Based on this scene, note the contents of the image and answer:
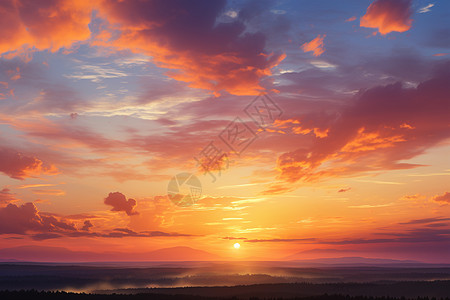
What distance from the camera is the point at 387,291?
7485 inches

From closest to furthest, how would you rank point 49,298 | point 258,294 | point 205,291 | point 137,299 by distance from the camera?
1. point 137,299
2. point 49,298
3. point 258,294
4. point 205,291

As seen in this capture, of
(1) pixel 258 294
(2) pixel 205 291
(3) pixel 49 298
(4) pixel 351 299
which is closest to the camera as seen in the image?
(4) pixel 351 299

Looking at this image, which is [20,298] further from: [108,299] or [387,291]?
[387,291]

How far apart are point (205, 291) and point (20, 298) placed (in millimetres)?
72826

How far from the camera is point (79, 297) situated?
135 meters

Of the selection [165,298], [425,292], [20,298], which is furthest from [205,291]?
[425,292]

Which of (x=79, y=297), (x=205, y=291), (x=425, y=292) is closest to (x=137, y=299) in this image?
(x=79, y=297)

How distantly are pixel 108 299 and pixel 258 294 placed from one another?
54.6 m

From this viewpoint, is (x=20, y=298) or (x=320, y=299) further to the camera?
(x=20, y=298)

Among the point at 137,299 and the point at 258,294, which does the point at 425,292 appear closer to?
the point at 258,294

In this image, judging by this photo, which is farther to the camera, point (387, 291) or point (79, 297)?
point (387, 291)

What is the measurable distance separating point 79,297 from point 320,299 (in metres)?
69.1

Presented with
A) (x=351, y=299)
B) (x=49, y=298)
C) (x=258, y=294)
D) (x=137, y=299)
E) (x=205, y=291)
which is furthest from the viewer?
(x=205, y=291)

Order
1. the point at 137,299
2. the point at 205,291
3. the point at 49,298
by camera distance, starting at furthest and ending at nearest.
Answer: the point at 205,291
the point at 49,298
the point at 137,299
